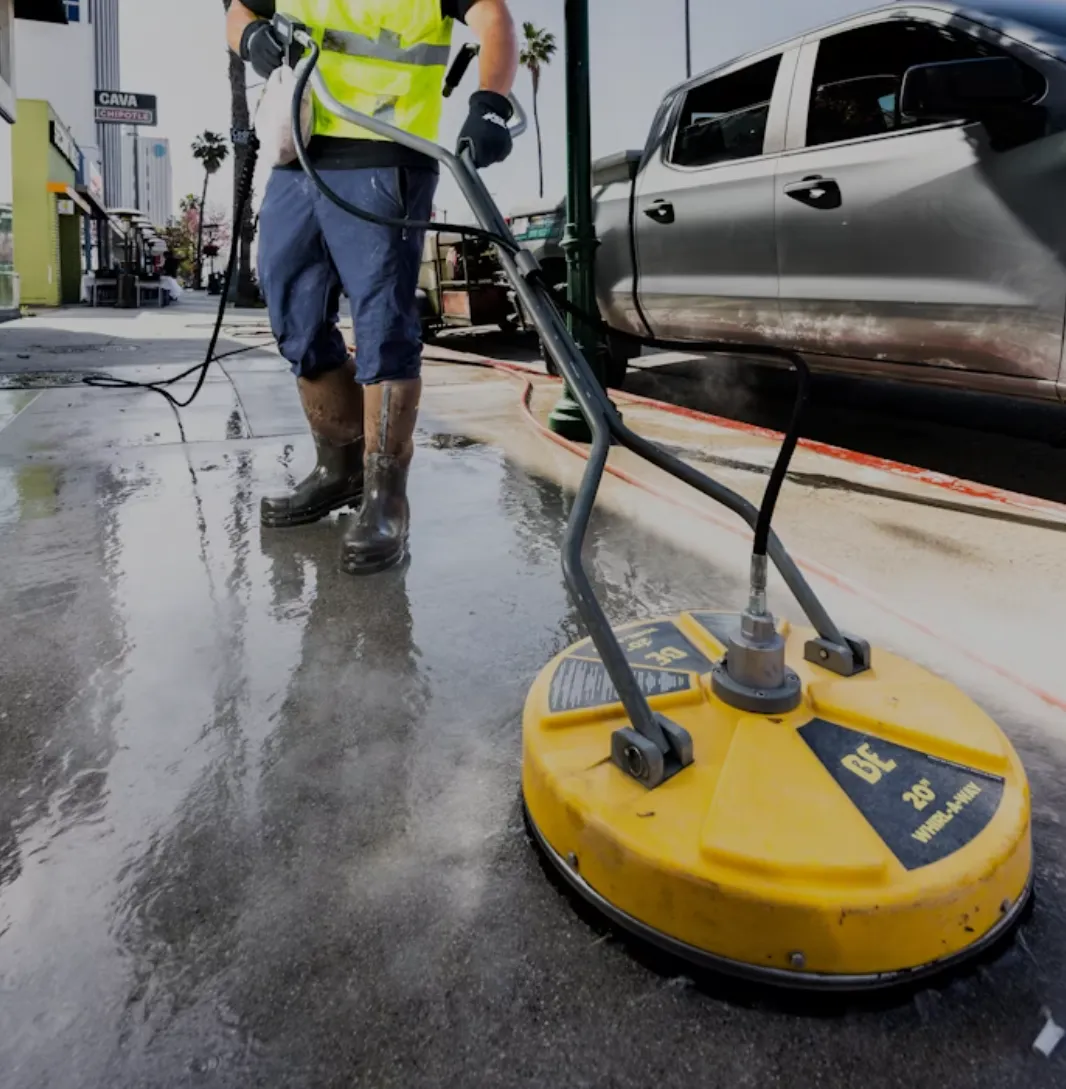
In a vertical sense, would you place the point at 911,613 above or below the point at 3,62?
below

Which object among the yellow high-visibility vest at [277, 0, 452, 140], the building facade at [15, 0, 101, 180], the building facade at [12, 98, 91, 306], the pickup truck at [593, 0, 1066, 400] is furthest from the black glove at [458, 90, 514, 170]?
the building facade at [15, 0, 101, 180]

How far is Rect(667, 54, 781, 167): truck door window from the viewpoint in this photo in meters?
3.95

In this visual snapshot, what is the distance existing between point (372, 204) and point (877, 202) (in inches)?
72.4

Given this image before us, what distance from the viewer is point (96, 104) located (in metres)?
45.6

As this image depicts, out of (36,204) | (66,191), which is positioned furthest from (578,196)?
(66,191)

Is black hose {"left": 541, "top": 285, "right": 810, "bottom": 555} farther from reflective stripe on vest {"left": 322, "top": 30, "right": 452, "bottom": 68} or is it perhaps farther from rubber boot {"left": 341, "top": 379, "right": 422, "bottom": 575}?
reflective stripe on vest {"left": 322, "top": 30, "right": 452, "bottom": 68}

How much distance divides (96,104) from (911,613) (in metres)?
54.6

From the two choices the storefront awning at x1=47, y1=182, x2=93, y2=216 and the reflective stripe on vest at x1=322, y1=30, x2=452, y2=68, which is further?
the storefront awning at x1=47, y1=182, x2=93, y2=216

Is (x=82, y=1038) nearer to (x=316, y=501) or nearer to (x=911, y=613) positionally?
(x=911, y=613)

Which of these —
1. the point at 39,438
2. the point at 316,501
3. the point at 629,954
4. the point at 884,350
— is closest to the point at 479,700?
the point at 629,954

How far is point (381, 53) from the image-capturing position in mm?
2189

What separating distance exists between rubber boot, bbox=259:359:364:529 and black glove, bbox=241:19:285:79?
2.68 feet

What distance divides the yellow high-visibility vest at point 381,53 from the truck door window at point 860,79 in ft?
6.19

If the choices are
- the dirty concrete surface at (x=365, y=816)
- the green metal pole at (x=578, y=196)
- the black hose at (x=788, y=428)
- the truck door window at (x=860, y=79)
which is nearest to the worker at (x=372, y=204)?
the dirty concrete surface at (x=365, y=816)
